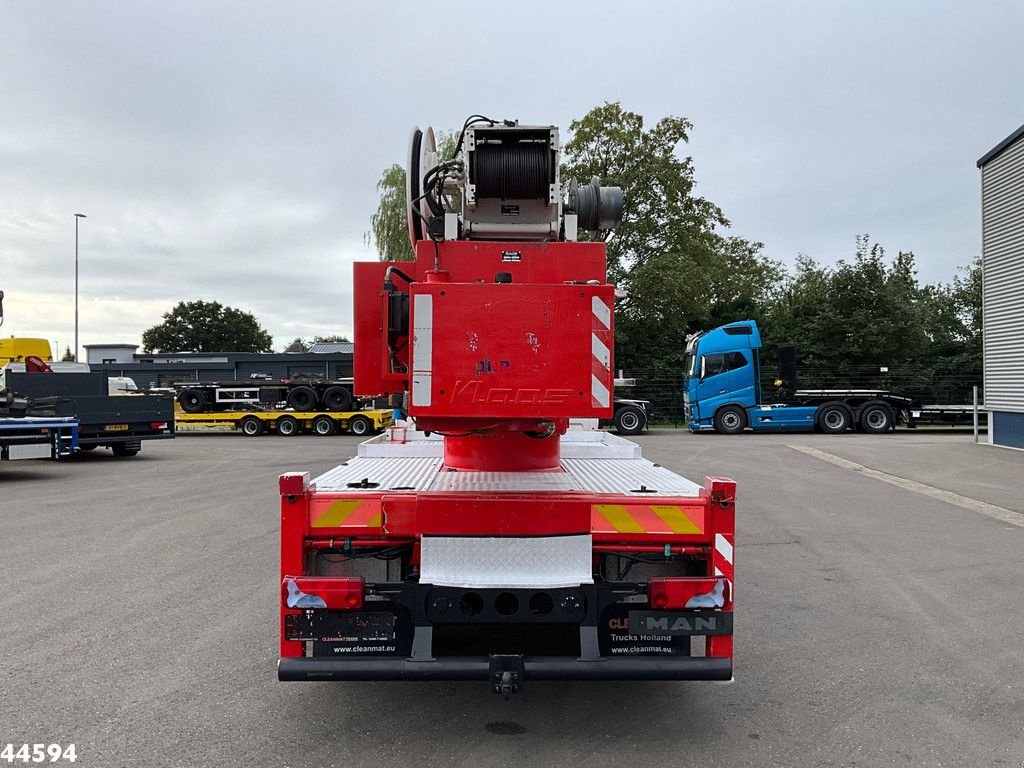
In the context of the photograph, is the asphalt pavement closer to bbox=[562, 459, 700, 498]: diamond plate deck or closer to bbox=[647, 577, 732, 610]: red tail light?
bbox=[647, 577, 732, 610]: red tail light

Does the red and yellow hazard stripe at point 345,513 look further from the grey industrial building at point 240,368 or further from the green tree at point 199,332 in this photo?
the green tree at point 199,332

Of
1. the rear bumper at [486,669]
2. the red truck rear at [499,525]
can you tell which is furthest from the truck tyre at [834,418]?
the rear bumper at [486,669]

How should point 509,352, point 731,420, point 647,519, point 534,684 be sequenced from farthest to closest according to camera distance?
point 731,420 → point 534,684 → point 647,519 → point 509,352

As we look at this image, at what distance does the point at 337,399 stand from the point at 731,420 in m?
13.4

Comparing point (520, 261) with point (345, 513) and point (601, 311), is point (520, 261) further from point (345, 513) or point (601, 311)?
point (345, 513)

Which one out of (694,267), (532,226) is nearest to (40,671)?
(532,226)

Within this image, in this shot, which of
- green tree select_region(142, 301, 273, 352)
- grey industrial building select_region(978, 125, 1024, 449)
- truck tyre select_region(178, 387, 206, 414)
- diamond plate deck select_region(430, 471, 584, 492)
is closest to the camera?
diamond plate deck select_region(430, 471, 584, 492)

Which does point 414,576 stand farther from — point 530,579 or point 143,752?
point 143,752

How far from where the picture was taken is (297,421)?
2450 cm

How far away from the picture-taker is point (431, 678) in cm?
320

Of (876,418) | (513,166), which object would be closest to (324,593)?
(513,166)

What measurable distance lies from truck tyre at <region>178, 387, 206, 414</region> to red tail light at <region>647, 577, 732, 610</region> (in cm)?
2463

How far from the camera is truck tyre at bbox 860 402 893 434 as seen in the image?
2495 cm

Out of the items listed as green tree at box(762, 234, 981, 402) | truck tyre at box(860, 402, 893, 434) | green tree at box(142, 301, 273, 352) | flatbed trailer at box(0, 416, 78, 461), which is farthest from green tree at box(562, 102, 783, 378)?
green tree at box(142, 301, 273, 352)
